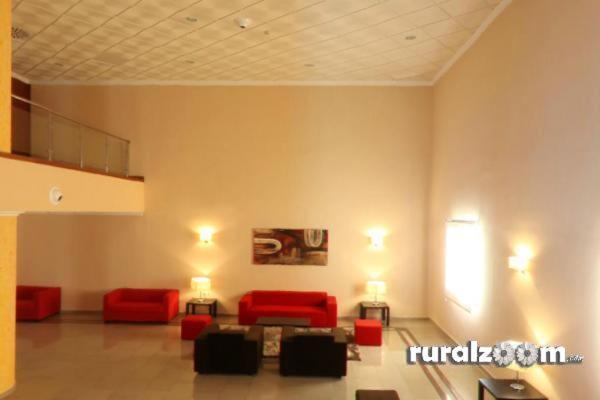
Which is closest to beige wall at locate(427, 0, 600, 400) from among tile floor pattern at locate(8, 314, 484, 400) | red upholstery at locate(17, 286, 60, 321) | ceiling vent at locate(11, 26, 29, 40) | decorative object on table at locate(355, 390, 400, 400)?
tile floor pattern at locate(8, 314, 484, 400)

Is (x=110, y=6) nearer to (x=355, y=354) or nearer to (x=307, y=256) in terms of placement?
(x=307, y=256)

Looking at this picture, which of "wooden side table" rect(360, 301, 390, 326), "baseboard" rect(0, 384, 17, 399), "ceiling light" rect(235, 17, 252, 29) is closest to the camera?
"baseboard" rect(0, 384, 17, 399)

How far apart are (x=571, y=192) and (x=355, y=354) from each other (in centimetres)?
537

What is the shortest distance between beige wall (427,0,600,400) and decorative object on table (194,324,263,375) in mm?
4234

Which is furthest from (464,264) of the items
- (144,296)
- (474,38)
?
(144,296)

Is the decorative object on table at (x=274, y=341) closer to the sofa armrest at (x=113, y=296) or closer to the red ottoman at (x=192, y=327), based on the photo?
the red ottoman at (x=192, y=327)

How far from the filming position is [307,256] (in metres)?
11.4

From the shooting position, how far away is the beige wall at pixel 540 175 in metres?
4.62

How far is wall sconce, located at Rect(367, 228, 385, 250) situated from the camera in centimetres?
1120

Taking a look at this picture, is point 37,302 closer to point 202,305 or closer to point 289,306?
point 202,305

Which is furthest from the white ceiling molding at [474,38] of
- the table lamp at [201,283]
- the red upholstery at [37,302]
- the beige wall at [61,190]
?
the red upholstery at [37,302]

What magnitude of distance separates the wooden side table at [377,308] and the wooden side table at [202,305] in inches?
155

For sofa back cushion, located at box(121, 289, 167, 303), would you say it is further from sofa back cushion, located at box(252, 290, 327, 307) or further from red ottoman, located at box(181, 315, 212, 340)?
sofa back cushion, located at box(252, 290, 327, 307)

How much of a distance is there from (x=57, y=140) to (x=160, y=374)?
521 centimetres
